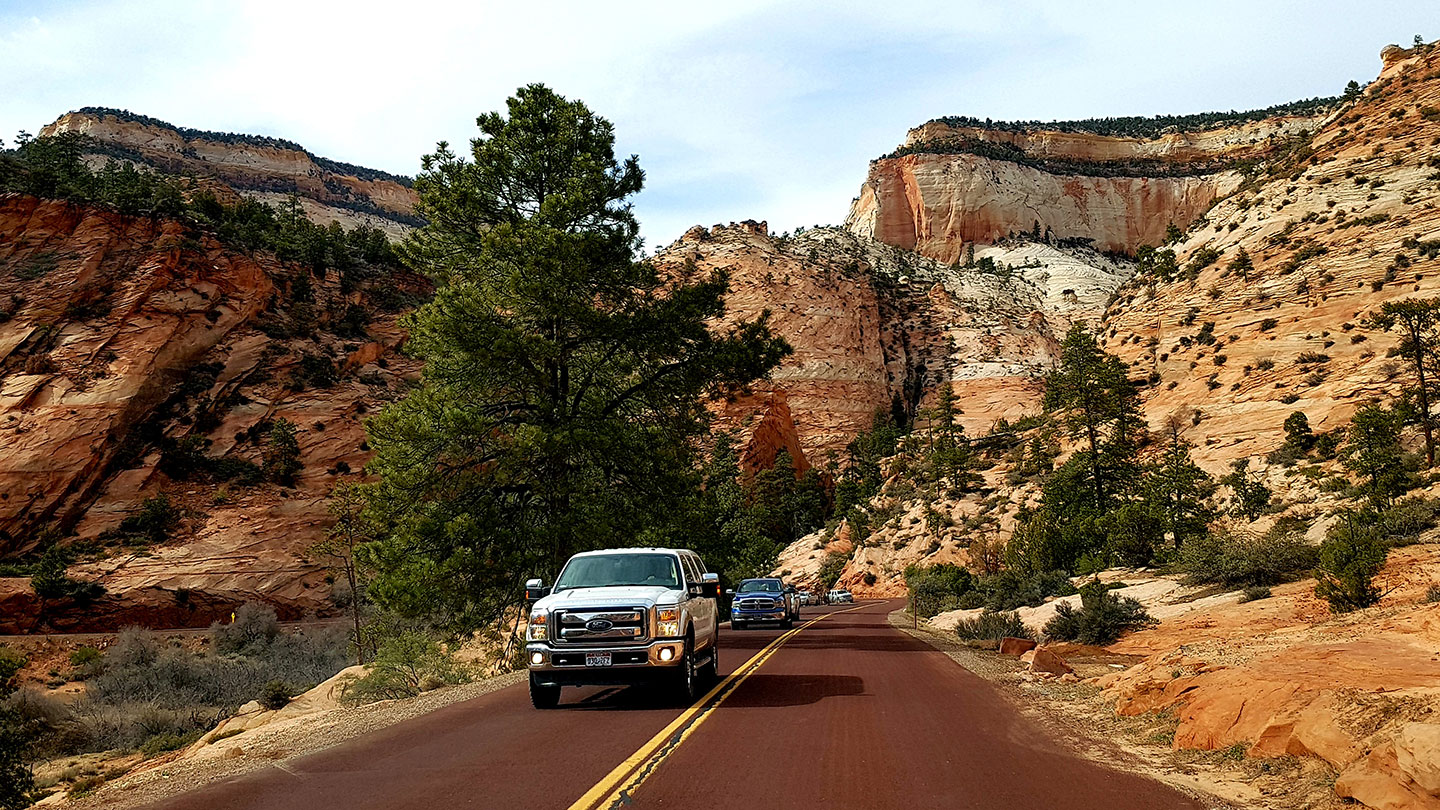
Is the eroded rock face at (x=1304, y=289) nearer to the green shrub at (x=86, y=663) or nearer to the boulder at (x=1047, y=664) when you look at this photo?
the boulder at (x=1047, y=664)

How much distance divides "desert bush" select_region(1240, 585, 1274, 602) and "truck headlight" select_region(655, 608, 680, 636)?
14.7 meters

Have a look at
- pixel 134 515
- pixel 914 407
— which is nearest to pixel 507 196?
pixel 134 515

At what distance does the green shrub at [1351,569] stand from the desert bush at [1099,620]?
11.9ft

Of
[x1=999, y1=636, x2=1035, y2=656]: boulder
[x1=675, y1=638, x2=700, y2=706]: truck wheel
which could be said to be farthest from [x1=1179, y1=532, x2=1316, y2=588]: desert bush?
[x1=675, y1=638, x2=700, y2=706]: truck wheel

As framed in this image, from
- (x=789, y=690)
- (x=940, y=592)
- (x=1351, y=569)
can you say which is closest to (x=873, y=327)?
(x=940, y=592)

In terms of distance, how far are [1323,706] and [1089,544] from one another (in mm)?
28190

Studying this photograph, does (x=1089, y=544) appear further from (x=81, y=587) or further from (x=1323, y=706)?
(x=81, y=587)

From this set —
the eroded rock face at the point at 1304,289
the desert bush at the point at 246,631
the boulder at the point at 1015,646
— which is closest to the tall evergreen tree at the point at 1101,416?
the eroded rock face at the point at 1304,289

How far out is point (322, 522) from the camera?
167 ft

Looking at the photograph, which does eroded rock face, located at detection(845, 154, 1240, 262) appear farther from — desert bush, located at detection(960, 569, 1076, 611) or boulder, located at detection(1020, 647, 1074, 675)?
boulder, located at detection(1020, 647, 1074, 675)

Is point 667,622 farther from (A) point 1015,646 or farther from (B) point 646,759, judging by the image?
(A) point 1015,646

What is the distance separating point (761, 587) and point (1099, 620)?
15.5 meters

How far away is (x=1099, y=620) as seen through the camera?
18.4 m

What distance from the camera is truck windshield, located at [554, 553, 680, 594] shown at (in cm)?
1166
